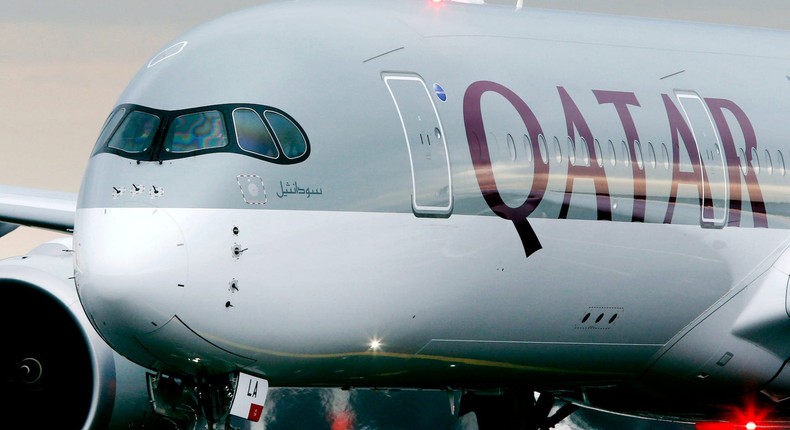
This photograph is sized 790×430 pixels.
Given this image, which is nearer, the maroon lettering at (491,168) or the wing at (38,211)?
the maroon lettering at (491,168)

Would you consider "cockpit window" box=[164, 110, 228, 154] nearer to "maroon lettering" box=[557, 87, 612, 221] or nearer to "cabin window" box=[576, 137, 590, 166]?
"maroon lettering" box=[557, 87, 612, 221]

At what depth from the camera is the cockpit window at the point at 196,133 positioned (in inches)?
469

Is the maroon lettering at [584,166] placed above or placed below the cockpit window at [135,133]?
above

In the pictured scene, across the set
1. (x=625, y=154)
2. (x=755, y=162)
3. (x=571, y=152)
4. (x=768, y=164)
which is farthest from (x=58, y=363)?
(x=768, y=164)

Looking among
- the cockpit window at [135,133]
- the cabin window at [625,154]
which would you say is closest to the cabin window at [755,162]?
the cabin window at [625,154]

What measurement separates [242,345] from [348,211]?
116 centimetres

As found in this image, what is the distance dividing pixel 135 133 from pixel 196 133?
47 cm

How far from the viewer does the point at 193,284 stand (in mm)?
11531

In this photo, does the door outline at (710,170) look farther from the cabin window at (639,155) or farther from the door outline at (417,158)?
the door outline at (417,158)

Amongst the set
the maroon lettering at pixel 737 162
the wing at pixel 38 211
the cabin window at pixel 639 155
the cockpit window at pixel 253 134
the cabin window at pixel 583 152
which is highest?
the maroon lettering at pixel 737 162

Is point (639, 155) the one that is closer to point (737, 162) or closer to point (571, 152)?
point (571, 152)

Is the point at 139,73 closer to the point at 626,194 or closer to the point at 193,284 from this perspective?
the point at 193,284

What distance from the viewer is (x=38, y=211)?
17.1m

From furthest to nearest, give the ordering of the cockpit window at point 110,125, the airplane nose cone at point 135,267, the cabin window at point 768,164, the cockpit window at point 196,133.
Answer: the cabin window at point 768,164, the cockpit window at point 110,125, the cockpit window at point 196,133, the airplane nose cone at point 135,267
